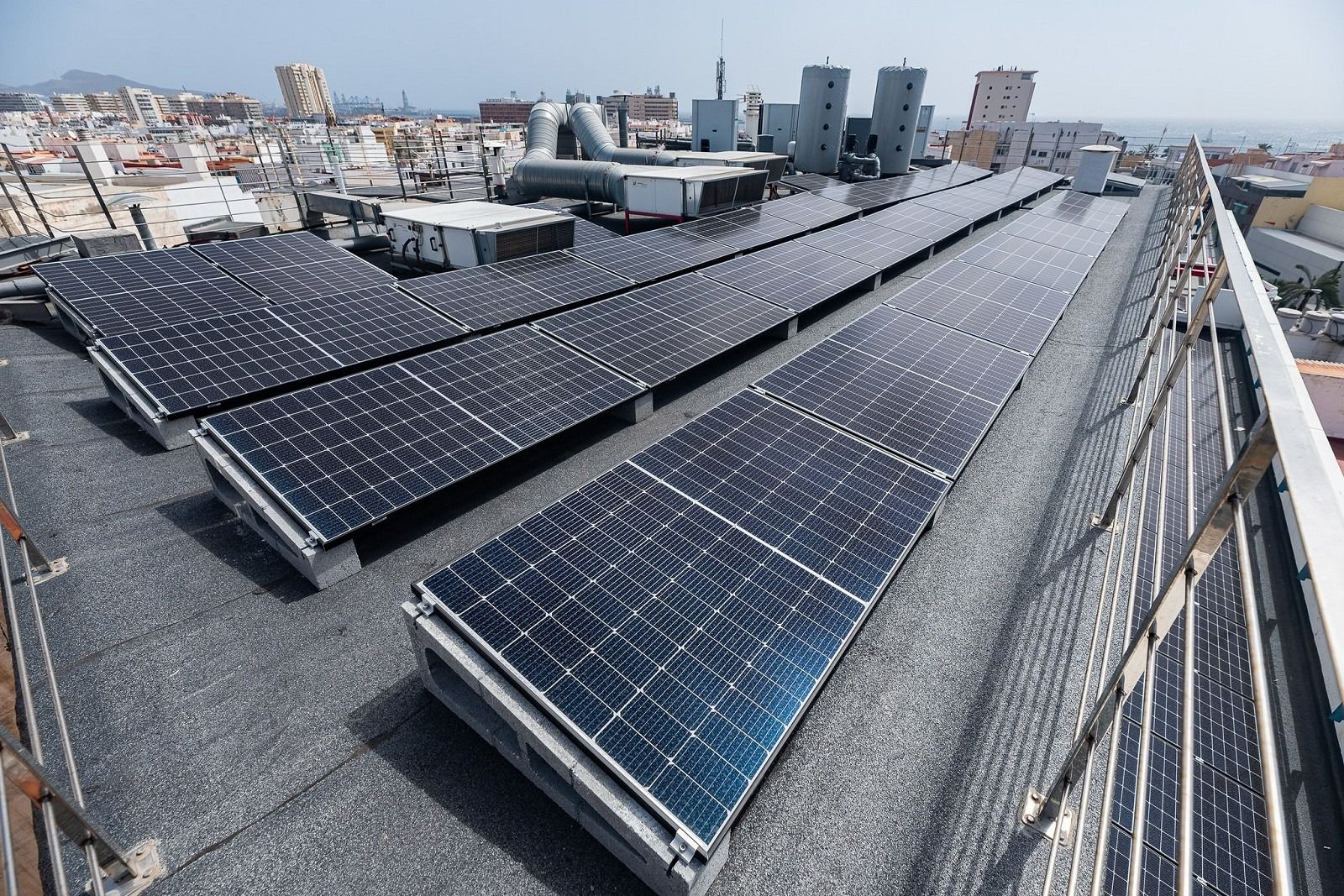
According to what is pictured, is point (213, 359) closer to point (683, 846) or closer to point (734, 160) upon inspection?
point (683, 846)

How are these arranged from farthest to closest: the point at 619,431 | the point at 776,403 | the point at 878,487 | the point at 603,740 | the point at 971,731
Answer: the point at 619,431 < the point at 776,403 < the point at 878,487 < the point at 971,731 < the point at 603,740

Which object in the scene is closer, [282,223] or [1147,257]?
[1147,257]

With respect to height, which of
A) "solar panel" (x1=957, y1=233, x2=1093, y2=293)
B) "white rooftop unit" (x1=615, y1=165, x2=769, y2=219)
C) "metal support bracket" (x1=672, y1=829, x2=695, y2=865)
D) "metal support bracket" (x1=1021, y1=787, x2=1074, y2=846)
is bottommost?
"metal support bracket" (x1=1021, y1=787, x2=1074, y2=846)

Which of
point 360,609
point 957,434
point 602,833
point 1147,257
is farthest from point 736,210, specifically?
point 602,833

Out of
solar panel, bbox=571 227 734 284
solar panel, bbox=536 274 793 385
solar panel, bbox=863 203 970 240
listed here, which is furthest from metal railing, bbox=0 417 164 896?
solar panel, bbox=863 203 970 240

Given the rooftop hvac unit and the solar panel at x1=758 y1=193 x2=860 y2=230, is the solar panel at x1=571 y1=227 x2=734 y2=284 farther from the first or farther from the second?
the solar panel at x1=758 y1=193 x2=860 y2=230

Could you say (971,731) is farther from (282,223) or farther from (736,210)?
(282,223)

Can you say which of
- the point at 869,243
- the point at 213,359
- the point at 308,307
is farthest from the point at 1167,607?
the point at 869,243

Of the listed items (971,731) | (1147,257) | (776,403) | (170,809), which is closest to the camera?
(170,809)
